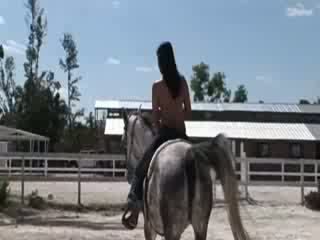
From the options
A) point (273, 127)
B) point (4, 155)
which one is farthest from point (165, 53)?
point (273, 127)

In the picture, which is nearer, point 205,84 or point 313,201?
point 313,201

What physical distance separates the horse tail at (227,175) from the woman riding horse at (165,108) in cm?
54

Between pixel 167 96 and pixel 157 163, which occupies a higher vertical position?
pixel 167 96

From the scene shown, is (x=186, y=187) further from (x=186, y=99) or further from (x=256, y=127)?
(x=256, y=127)

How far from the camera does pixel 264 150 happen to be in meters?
43.8

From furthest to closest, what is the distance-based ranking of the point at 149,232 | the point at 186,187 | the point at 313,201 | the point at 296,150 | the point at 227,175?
the point at 296,150, the point at 313,201, the point at 149,232, the point at 227,175, the point at 186,187

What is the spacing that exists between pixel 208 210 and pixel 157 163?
1.96 feet

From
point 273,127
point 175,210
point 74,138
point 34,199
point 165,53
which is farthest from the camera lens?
point 74,138

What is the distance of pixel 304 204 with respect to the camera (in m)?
17.7

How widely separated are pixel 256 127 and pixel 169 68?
136 ft

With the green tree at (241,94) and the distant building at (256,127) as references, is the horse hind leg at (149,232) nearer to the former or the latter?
the distant building at (256,127)

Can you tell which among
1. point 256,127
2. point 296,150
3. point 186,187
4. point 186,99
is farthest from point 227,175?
point 256,127

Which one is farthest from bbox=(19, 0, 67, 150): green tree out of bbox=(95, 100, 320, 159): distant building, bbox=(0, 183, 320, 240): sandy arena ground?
bbox=(0, 183, 320, 240): sandy arena ground

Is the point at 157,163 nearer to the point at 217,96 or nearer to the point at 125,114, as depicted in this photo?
the point at 125,114
